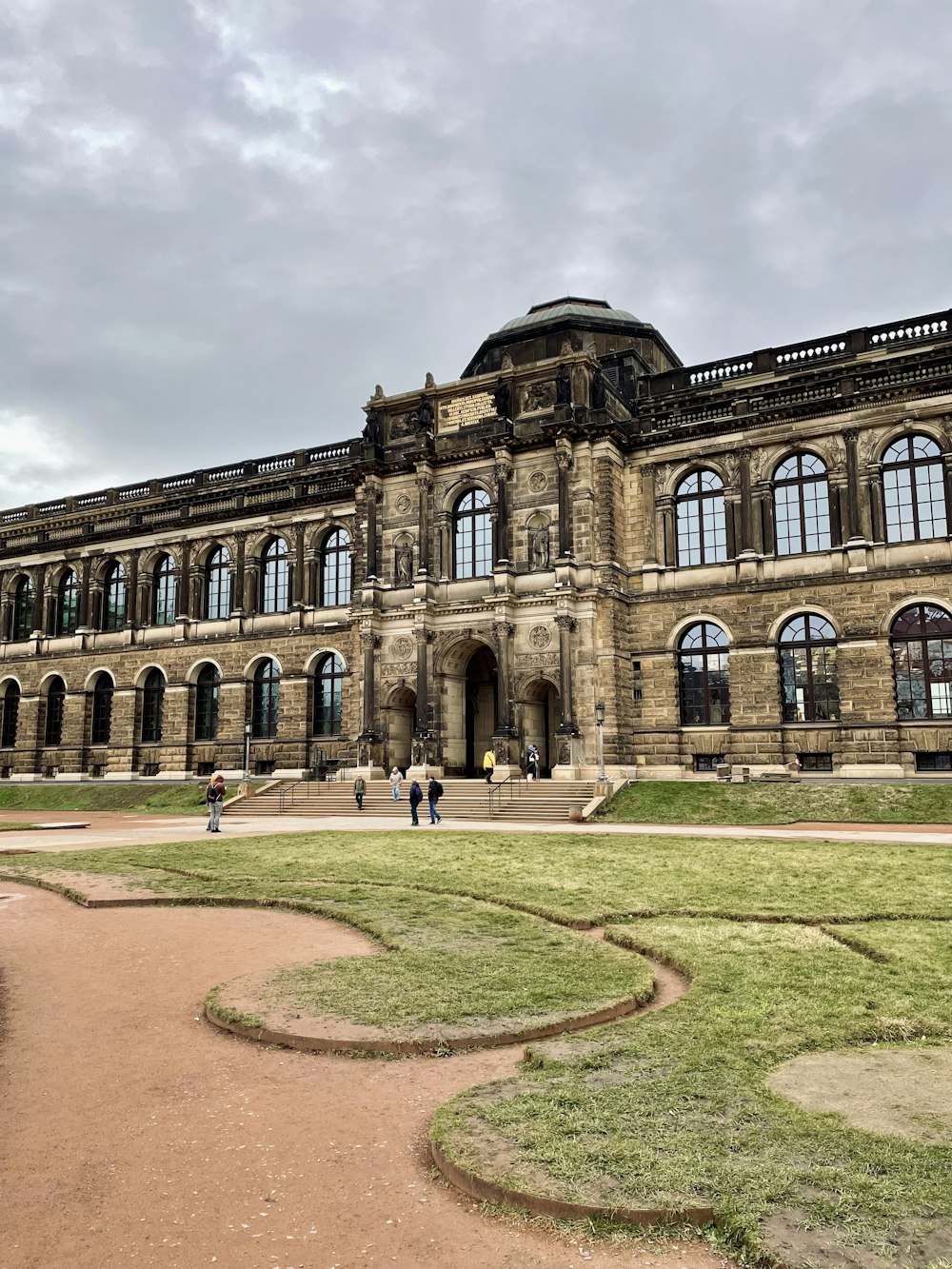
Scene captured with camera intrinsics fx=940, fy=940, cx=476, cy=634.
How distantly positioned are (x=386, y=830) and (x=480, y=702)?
16943mm

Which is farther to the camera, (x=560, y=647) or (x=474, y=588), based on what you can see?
(x=474, y=588)

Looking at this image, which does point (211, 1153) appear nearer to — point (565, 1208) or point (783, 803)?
point (565, 1208)

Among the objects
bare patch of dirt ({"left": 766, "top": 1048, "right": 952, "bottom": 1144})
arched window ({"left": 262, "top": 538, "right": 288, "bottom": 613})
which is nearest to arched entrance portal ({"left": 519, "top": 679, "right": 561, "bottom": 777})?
arched window ({"left": 262, "top": 538, "right": 288, "bottom": 613})

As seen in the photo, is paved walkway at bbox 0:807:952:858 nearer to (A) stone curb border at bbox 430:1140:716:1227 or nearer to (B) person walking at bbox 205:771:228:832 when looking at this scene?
(B) person walking at bbox 205:771:228:832

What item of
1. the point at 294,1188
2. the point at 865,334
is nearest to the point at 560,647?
the point at 865,334

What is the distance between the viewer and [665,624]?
115ft

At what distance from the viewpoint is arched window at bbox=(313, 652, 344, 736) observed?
41906 mm

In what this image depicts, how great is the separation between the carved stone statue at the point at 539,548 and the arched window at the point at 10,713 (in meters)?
31.1

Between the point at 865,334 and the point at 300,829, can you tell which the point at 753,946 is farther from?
the point at 865,334

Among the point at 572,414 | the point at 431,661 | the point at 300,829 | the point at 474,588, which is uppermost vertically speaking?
the point at 572,414

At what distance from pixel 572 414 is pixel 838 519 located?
10.4 metres

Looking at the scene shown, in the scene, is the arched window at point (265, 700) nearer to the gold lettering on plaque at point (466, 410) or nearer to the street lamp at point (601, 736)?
the gold lettering on plaque at point (466, 410)

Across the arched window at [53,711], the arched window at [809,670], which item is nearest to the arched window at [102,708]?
the arched window at [53,711]

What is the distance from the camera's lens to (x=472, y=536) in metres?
38.2
